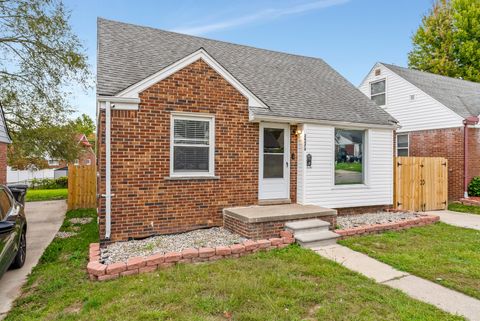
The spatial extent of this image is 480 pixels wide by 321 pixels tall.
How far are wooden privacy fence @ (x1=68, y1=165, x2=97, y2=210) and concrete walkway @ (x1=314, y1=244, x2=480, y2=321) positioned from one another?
31.1 feet

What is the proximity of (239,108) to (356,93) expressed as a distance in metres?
5.53

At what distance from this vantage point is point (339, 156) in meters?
8.60

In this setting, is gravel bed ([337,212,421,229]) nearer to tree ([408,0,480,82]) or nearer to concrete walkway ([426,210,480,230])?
concrete walkway ([426,210,480,230])

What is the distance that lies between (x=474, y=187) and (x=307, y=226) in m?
9.90

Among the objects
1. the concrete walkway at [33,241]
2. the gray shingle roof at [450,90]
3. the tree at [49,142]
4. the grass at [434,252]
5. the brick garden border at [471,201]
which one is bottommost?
the concrete walkway at [33,241]

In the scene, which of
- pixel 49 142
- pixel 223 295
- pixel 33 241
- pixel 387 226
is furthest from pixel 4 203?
pixel 49 142

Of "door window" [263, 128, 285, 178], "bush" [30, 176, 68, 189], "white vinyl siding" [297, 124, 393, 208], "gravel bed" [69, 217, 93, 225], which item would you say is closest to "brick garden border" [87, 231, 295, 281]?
"door window" [263, 128, 285, 178]

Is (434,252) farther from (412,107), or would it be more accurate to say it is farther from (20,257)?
(412,107)

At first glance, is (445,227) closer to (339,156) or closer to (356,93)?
(339,156)

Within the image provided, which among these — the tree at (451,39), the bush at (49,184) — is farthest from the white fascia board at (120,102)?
the tree at (451,39)

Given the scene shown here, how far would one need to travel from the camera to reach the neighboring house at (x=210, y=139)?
6066 mm

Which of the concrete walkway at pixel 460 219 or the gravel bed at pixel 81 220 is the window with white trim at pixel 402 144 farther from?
the gravel bed at pixel 81 220

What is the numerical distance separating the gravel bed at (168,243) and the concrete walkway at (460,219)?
648 centimetres

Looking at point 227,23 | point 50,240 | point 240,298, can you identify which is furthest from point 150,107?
point 227,23
